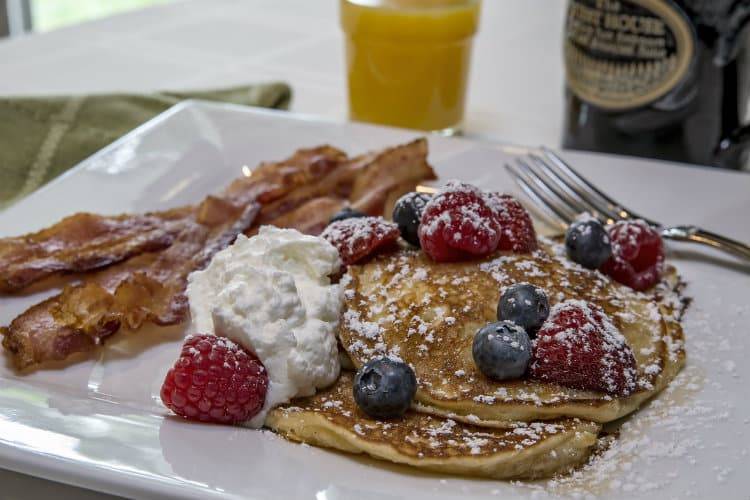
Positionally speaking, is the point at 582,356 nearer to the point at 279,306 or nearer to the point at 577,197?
the point at 279,306

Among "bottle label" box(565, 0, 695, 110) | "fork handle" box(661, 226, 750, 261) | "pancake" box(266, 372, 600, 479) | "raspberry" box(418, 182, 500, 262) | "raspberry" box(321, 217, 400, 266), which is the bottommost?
"pancake" box(266, 372, 600, 479)

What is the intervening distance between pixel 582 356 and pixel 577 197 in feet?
2.33

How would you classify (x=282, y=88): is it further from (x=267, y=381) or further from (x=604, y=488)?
(x=604, y=488)

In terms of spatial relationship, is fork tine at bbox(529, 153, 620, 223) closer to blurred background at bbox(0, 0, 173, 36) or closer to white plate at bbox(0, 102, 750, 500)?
white plate at bbox(0, 102, 750, 500)

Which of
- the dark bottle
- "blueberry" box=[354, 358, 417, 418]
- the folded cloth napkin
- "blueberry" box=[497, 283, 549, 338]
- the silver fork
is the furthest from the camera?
the folded cloth napkin

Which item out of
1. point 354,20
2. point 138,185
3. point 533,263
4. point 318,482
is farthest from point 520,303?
point 354,20

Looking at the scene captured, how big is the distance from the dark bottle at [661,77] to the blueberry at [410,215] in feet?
2.47

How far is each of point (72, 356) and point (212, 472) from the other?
1.51 ft

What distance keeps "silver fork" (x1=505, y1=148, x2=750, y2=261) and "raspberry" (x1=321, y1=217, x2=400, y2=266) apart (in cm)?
48

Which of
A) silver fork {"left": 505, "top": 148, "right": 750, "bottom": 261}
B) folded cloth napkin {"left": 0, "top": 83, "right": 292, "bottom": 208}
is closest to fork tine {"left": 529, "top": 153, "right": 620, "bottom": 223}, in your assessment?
silver fork {"left": 505, "top": 148, "right": 750, "bottom": 261}

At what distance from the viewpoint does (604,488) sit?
108 cm

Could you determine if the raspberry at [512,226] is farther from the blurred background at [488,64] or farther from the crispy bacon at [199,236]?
the blurred background at [488,64]

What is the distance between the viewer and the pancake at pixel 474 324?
1.20m

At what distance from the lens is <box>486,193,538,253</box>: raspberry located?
1498 millimetres
